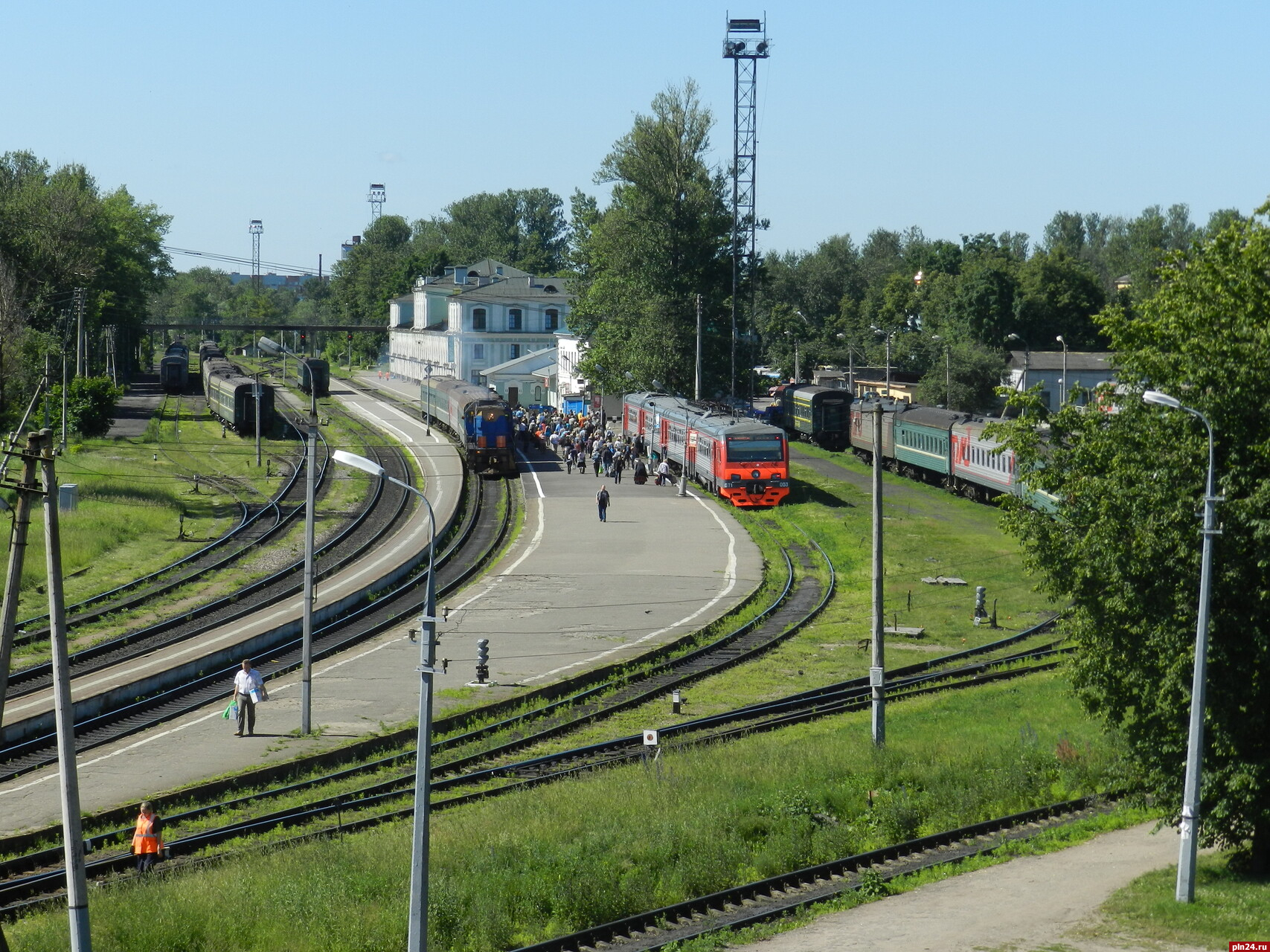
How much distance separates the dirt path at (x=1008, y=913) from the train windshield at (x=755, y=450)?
32.5 m

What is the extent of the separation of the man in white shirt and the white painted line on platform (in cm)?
608

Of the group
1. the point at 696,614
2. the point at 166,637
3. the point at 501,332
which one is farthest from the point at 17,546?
the point at 501,332

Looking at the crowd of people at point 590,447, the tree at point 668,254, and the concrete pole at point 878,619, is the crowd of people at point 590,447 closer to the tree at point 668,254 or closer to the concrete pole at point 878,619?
the tree at point 668,254

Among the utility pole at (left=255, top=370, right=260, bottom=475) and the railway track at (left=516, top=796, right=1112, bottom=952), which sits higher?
the utility pole at (left=255, top=370, right=260, bottom=475)

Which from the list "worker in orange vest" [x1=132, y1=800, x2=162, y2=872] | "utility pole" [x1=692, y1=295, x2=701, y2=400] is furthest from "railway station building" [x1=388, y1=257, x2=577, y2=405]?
"worker in orange vest" [x1=132, y1=800, x2=162, y2=872]

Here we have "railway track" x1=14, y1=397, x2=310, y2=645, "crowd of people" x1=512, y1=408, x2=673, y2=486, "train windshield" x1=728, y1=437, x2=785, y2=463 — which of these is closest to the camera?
"railway track" x1=14, y1=397, x2=310, y2=645

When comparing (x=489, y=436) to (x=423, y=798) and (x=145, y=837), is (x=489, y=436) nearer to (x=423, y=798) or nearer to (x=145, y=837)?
(x=145, y=837)

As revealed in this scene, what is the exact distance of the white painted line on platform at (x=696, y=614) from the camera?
103ft

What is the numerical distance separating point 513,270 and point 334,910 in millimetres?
117316

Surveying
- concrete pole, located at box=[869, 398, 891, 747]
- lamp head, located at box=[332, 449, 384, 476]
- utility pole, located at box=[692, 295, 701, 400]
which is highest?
utility pole, located at box=[692, 295, 701, 400]

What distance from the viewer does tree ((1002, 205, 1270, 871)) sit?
56.0ft

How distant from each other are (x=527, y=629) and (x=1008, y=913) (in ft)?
66.1

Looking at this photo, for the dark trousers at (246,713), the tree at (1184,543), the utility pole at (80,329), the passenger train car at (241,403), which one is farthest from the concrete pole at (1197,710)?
the utility pole at (80,329)

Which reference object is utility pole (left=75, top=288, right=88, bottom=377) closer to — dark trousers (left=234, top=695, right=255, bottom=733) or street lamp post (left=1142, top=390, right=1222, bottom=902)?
dark trousers (left=234, top=695, right=255, bottom=733)
